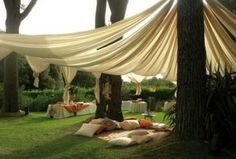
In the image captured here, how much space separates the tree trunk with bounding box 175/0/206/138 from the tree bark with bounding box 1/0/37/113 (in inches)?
388

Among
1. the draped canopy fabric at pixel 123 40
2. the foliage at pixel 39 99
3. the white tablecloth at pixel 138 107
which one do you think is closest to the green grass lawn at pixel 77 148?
the draped canopy fabric at pixel 123 40

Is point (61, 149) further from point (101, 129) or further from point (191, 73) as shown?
point (191, 73)

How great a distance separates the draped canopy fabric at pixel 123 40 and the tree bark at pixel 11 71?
784cm

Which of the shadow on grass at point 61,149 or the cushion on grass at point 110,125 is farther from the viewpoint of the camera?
the cushion on grass at point 110,125

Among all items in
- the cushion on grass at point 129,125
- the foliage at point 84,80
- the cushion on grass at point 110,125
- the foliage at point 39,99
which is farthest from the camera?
the foliage at point 84,80

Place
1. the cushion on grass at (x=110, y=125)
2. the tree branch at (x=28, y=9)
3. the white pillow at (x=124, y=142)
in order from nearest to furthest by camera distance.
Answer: the white pillow at (x=124, y=142) → the cushion on grass at (x=110, y=125) → the tree branch at (x=28, y=9)

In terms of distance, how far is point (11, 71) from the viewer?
15.7m

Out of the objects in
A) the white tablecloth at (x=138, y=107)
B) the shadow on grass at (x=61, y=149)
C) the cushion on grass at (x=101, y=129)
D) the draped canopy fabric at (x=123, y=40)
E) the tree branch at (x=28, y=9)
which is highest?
the tree branch at (x=28, y=9)

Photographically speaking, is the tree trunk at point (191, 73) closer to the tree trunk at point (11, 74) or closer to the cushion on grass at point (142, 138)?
the cushion on grass at point (142, 138)

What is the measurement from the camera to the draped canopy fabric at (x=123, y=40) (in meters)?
6.95

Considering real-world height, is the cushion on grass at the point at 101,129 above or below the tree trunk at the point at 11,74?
below

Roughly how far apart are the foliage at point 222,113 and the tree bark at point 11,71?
1003 cm

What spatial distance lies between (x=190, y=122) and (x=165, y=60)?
346cm

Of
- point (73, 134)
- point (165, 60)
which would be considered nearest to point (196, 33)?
point (165, 60)
